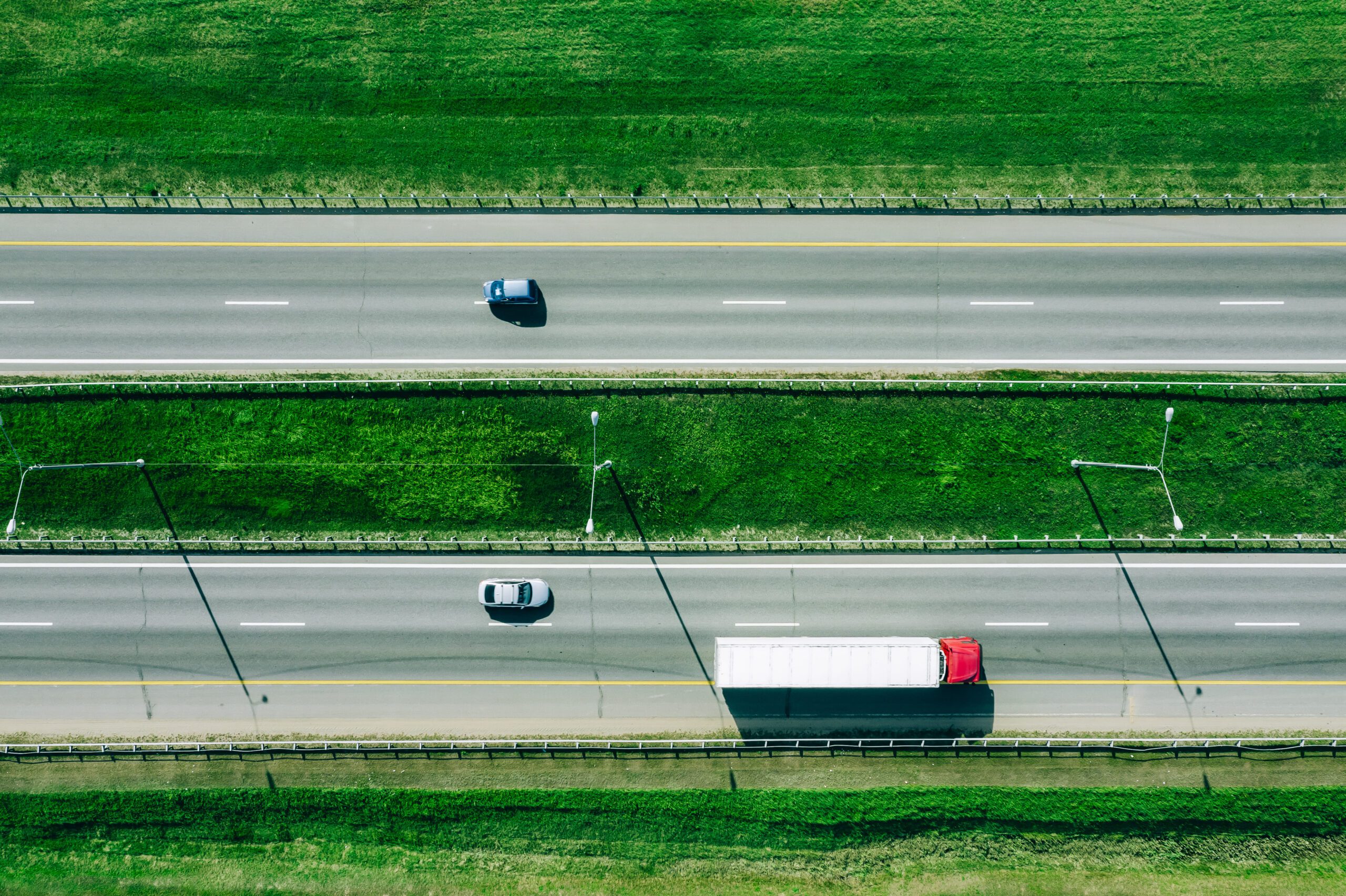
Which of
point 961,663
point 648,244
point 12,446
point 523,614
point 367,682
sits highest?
point 648,244

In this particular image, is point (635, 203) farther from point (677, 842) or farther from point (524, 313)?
point (677, 842)

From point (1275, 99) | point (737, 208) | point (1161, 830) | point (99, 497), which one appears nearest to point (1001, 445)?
point (737, 208)

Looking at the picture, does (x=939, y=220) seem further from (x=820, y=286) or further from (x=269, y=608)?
(x=269, y=608)

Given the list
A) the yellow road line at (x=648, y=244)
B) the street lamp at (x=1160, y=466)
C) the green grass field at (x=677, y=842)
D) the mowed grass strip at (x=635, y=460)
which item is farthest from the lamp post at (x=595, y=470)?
the street lamp at (x=1160, y=466)

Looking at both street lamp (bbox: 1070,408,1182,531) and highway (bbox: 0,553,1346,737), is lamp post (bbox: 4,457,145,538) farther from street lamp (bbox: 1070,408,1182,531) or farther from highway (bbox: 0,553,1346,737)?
street lamp (bbox: 1070,408,1182,531)

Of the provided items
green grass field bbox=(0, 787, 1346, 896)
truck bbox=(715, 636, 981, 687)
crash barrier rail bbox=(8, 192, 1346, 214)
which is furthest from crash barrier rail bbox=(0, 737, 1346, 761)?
crash barrier rail bbox=(8, 192, 1346, 214)

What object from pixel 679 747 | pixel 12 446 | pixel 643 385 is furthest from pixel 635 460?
pixel 12 446
